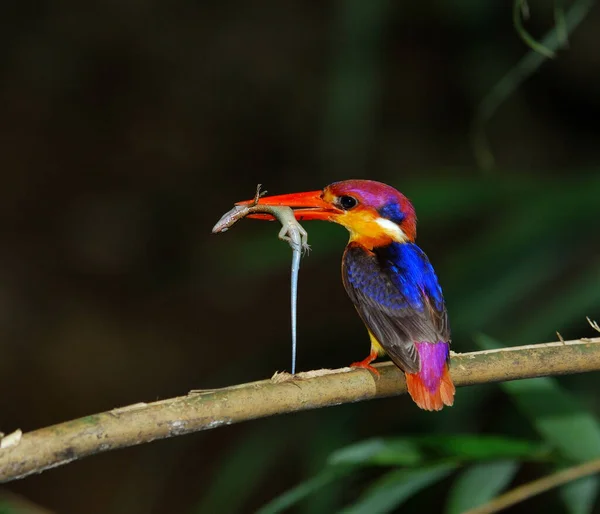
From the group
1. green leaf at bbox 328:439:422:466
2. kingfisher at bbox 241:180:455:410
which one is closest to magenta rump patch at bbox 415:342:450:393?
kingfisher at bbox 241:180:455:410

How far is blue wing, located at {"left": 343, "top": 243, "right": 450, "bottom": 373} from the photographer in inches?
69.5

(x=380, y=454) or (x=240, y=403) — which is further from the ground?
(x=240, y=403)

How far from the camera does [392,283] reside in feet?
6.21

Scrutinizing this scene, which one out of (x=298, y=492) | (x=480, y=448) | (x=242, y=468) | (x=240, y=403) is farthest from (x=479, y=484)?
(x=242, y=468)

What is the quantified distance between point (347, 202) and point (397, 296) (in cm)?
29

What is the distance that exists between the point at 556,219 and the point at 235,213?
1074 millimetres

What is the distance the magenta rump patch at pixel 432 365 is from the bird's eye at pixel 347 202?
461 mm

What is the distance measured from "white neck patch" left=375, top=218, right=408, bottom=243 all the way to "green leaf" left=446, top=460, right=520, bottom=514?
56cm

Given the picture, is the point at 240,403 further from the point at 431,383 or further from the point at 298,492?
the point at 431,383

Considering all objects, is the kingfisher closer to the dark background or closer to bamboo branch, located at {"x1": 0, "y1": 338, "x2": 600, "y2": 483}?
bamboo branch, located at {"x1": 0, "y1": 338, "x2": 600, "y2": 483}

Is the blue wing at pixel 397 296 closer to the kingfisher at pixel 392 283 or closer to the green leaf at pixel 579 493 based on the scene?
the kingfisher at pixel 392 283

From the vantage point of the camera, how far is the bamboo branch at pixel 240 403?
44.2 inches

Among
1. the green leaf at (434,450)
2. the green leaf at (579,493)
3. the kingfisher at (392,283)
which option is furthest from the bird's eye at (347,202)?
the green leaf at (579,493)

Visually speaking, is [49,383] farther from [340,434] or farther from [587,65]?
[587,65]
